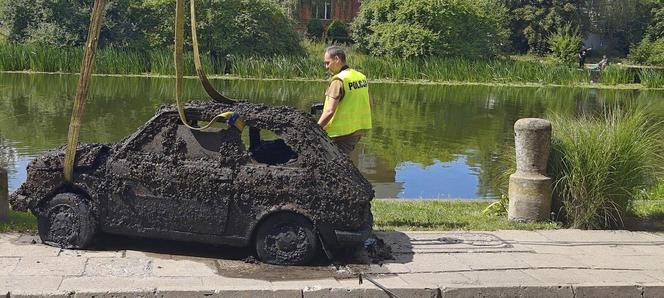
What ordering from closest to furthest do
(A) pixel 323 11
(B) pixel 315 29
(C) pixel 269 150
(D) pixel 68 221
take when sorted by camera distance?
(D) pixel 68 221, (C) pixel 269 150, (B) pixel 315 29, (A) pixel 323 11

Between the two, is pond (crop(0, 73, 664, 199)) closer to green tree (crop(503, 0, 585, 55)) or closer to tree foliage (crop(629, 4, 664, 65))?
tree foliage (crop(629, 4, 664, 65))

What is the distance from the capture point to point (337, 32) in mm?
56188

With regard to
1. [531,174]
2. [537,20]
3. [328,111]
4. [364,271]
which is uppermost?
[537,20]

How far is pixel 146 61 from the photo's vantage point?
40.0 m

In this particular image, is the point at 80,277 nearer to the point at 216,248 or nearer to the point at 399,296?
the point at 216,248

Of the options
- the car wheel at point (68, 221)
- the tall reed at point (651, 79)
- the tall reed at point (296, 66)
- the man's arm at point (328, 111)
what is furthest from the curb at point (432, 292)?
the tall reed at point (651, 79)

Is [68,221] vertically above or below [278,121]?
Result: below

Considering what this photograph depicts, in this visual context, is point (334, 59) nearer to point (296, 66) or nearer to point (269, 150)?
point (269, 150)

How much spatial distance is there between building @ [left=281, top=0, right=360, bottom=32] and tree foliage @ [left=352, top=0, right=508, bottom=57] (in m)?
9.23

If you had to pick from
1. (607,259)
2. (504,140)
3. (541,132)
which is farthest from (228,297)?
(504,140)

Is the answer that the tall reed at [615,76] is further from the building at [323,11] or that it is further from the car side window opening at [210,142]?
the car side window opening at [210,142]

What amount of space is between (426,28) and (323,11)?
16.2 meters

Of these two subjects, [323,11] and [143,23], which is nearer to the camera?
[143,23]

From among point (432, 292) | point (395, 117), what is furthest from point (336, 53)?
point (395, 117)
